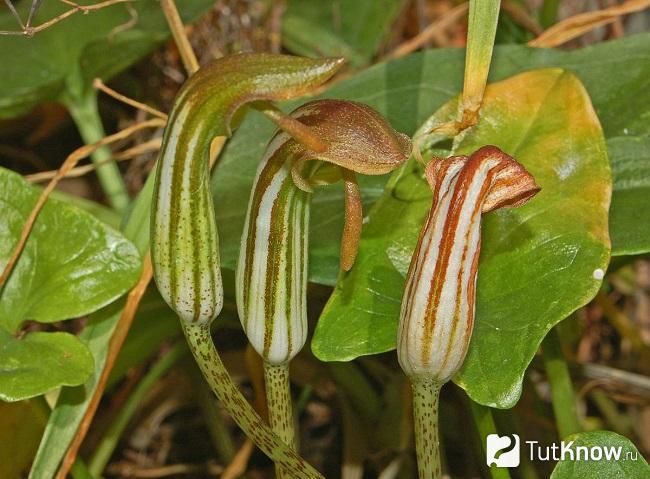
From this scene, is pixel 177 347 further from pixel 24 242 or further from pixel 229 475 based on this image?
pixel 24 242

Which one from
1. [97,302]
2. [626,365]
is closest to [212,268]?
[97,302]

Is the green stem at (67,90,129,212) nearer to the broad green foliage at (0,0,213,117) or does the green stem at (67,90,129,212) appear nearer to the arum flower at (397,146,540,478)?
the broad green foliage at (0,0,213,117)

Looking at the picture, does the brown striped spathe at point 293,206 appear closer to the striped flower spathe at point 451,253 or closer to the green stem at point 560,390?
the striped flower spathe at point 451,253

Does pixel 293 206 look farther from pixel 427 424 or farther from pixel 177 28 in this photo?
pixel 177 28

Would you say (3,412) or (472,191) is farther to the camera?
(3,412)

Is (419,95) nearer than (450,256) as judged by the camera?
No

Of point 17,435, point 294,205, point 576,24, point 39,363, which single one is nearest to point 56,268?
point 39,363

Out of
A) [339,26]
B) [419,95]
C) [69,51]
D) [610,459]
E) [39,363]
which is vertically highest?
[339,26]
